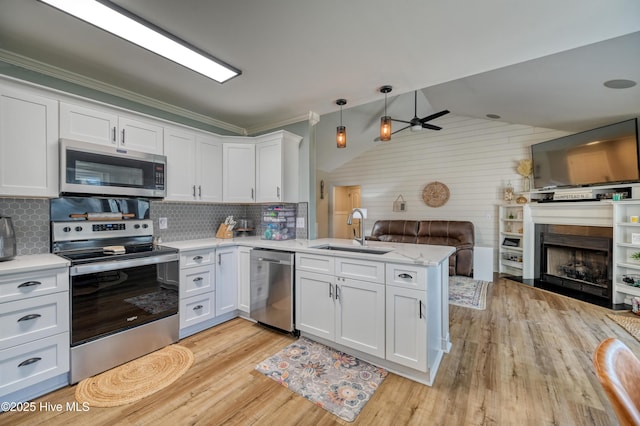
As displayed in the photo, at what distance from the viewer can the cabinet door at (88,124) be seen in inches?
83.8

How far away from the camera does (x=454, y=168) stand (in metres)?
6.10

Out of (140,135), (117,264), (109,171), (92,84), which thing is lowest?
(117,264)

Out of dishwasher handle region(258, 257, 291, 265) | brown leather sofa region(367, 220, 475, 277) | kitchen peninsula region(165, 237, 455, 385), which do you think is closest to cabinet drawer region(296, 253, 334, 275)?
kitchen peninsula region(165, 237, 455, 385)

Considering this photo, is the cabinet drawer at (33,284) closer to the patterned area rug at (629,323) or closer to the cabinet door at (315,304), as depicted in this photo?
the cabinet door at (315,304)

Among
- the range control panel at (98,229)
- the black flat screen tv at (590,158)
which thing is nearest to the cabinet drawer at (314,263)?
the range control panel at (98,229)

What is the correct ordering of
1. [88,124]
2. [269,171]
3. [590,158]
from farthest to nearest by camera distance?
[590,158] < [269,171] < [88,124]

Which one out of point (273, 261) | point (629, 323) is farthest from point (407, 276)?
point (629, 323)

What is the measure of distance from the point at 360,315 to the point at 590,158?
181 inches

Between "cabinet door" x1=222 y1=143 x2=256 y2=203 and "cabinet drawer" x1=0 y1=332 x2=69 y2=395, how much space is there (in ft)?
6.33

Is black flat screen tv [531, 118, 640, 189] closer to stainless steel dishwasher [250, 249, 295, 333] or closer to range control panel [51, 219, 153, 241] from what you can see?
stainless steel dishwasher [250, 249, 295, 333]

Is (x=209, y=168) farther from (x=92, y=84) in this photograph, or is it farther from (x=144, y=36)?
(x=144, y=36)

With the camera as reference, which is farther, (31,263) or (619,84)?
(619,84)

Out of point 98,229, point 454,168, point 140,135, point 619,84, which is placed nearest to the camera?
point 98,229

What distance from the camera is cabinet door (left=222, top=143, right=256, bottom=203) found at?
10.8ft
